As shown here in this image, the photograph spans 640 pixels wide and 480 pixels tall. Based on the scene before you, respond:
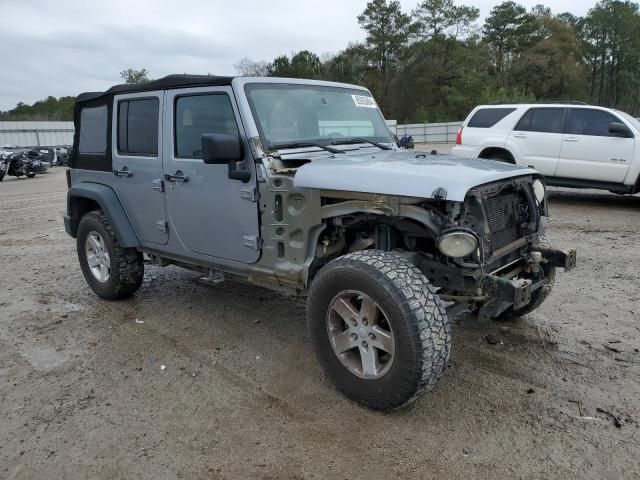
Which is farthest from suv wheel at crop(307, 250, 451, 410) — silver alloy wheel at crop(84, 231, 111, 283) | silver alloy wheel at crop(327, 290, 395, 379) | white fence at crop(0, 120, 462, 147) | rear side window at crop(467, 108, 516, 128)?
white fence at crop(0, 120, 462, 147)

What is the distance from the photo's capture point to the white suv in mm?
9344

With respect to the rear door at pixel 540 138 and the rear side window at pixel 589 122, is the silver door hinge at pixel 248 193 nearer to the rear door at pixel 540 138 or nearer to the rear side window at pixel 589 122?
the rear door at pixel 540 138

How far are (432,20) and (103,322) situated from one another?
2560 inches

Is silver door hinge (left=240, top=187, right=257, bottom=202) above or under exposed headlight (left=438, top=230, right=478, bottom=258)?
above

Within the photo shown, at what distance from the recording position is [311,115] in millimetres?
4246

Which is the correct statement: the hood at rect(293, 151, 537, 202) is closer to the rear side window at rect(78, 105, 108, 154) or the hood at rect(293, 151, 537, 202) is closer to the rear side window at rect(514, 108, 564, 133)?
the rear side window at rect(78, 105, 108, 154)

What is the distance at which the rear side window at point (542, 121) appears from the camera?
9.95 m

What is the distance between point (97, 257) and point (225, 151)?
265 cm

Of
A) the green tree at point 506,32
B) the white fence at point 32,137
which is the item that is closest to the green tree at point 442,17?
the green tree at point 506,32

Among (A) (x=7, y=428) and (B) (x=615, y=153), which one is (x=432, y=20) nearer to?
(B) (x=615, y=153)

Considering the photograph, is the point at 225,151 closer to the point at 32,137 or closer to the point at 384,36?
the point at 32,137

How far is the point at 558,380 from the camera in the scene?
3586 millimetres

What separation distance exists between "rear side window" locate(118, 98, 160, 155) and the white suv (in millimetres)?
7398

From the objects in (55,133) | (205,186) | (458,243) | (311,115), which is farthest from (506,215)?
(55,133)
